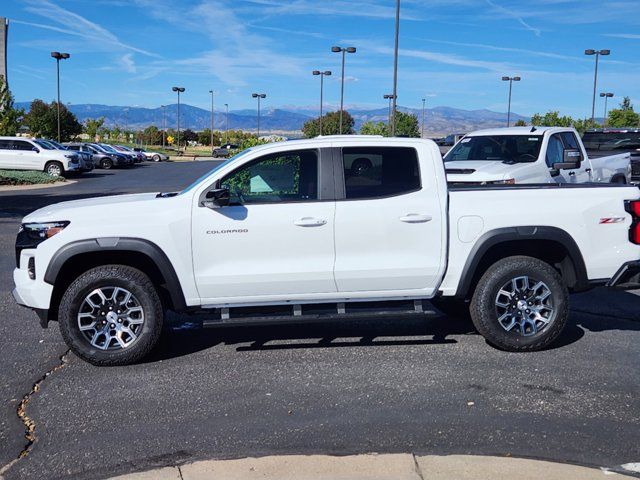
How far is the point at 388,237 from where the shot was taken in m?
6.19

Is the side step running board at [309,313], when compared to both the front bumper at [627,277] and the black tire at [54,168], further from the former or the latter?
the black tire at [54,168]

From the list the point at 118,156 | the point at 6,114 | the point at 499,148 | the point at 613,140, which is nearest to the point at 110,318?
the point at 499,148

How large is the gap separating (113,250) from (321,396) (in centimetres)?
211

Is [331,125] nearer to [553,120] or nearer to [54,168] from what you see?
[553,120]

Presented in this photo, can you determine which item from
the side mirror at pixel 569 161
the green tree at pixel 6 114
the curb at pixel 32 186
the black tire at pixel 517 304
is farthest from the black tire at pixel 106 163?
the black tire at pixel 517 304

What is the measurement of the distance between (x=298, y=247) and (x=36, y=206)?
15.3 m

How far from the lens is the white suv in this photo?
3322 cm

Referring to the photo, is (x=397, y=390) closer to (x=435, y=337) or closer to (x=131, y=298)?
(x=435, y=337)

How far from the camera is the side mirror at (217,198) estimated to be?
19.6 feet

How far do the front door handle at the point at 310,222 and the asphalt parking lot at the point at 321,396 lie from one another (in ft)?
3.85

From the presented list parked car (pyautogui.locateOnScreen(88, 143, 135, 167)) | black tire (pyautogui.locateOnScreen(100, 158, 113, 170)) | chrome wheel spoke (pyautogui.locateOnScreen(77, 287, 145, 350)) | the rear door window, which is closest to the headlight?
chrome wheel spoke (pyautogui.locateOnScreen(77, 287, 145, 350))

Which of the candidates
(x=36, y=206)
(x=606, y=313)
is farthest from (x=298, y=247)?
(x=36, y=206)

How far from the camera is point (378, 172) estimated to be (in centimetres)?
640

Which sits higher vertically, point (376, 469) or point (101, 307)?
point (101, 307)
